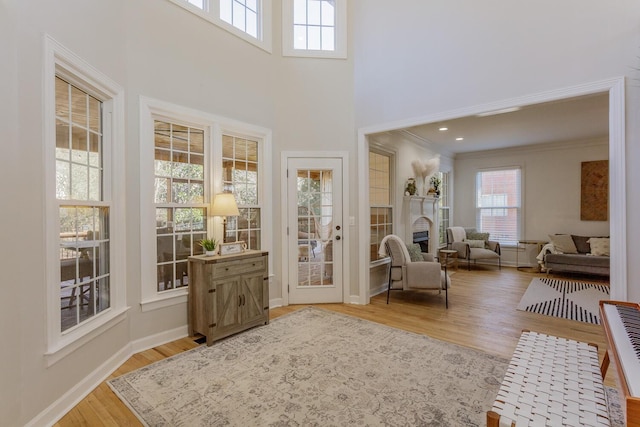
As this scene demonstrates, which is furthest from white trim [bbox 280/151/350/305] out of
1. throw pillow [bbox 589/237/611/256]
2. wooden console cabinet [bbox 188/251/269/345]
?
throw pillow [bbox 589/237/611/256]

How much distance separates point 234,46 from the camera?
3.70 meters

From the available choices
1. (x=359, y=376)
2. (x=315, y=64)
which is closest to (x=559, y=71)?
(x=315, y=64)

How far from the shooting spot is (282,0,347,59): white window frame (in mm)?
4195

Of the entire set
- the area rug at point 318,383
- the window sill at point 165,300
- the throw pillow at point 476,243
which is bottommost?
the area rug at point 318,383

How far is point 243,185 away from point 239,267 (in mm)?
1155

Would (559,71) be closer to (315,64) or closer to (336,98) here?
(336,98)

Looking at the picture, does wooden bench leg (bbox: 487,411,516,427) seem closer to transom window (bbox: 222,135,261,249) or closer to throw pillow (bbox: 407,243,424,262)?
transom window (bbox: 222,135,261,249)

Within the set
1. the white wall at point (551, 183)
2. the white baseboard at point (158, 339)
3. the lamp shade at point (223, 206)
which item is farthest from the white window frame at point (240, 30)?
the white wall at point (551, 183)

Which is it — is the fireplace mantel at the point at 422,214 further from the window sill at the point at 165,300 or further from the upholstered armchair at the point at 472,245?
the window sill at the point at 165,300

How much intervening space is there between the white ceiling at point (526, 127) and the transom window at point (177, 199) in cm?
299

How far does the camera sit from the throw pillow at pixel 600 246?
5.68 m

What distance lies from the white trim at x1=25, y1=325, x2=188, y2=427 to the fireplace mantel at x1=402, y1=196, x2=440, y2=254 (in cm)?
406

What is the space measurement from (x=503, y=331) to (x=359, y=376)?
1943mm

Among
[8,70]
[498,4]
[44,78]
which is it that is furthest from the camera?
[498,4]
